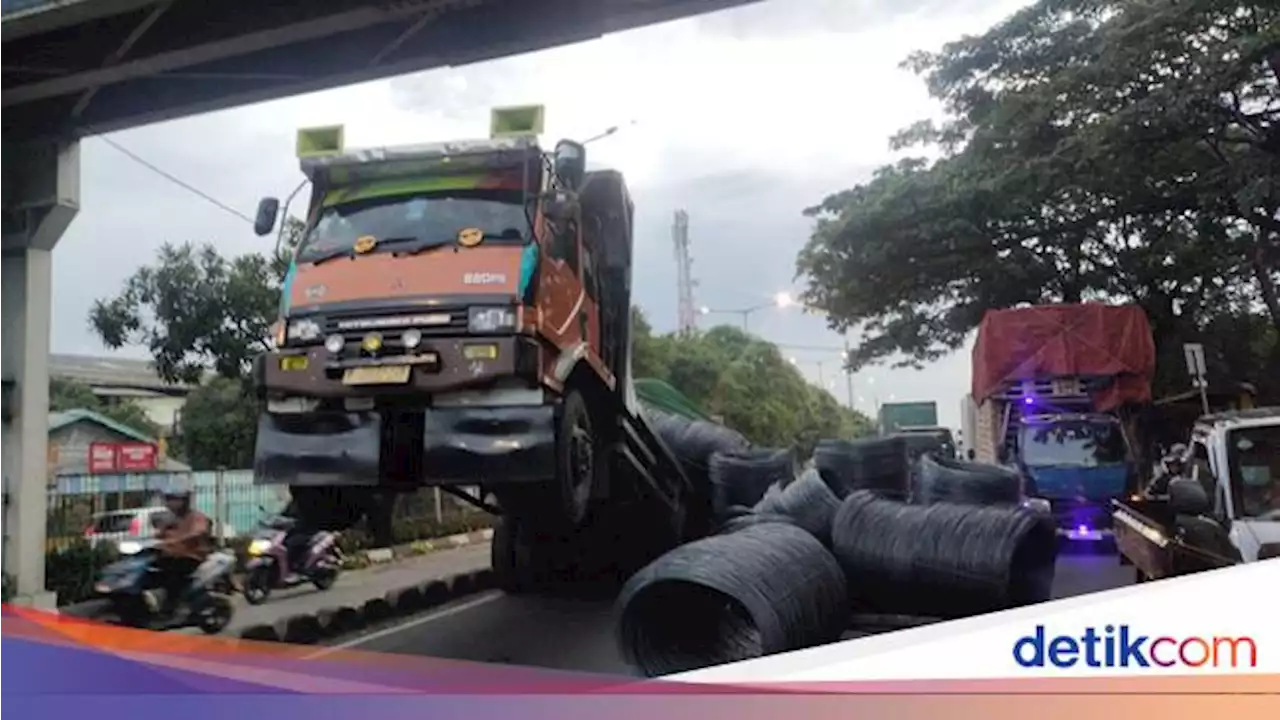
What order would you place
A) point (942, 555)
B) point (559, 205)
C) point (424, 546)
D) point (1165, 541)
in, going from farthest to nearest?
point (424, 546), point (559, 205), point (942, 555), point (1165, 541)

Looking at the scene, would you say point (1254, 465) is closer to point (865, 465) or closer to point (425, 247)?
point (865, 465)

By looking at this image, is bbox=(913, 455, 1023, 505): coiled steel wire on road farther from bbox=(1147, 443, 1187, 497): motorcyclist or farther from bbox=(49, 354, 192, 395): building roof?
bbox=(49, 354, 192, 395): building roof

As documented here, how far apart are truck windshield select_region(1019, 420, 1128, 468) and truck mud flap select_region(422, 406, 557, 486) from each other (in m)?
1.02

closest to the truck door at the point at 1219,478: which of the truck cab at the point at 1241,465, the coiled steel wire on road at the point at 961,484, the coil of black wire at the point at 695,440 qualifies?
the truck cab at the point at 1241,465

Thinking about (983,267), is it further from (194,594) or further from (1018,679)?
(194,594)

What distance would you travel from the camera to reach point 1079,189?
6.50 ft

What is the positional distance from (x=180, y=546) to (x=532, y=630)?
769 millimetres

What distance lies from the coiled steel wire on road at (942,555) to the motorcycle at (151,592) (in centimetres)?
127

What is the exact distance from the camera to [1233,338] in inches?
79.7

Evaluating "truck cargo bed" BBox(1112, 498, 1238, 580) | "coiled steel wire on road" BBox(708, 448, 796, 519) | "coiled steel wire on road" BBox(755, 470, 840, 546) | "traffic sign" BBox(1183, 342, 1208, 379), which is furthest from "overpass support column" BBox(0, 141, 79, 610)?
"traffic sign" BBox(1183, 342, 1208, 379)

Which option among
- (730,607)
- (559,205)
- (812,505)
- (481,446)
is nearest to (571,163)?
(559,205)

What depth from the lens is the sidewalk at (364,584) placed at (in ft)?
7.21

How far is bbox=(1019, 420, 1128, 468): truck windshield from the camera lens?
2.04 metres

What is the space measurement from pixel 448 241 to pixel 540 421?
0.45 meters
